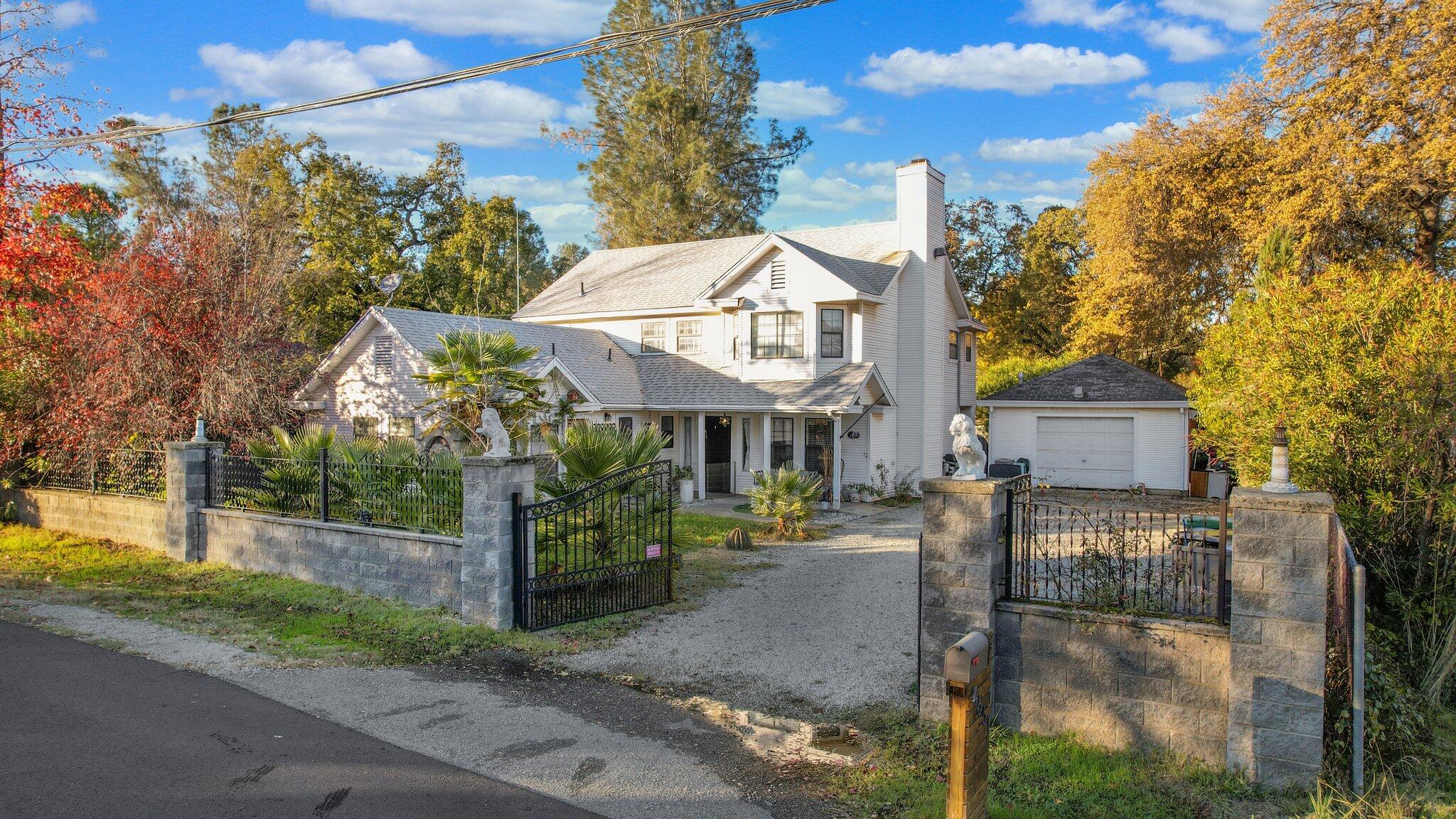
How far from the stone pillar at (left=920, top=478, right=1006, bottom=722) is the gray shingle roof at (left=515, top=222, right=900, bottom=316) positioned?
1562 cm

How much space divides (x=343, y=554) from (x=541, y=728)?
18.7 ft

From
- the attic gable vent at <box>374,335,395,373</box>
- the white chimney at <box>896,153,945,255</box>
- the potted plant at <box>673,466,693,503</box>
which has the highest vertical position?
the white chimney at <box>896,153,945,255</box>

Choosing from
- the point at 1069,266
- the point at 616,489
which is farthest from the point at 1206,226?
the point at 616,489

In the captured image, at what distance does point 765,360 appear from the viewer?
73.8 feet

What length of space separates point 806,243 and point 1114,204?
9232 millimetres

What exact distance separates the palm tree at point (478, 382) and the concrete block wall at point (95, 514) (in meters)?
5.29

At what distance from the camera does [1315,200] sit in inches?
788

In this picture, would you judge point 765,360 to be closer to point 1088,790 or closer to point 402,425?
point 402,425

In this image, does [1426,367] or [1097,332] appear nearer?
[1426,367]

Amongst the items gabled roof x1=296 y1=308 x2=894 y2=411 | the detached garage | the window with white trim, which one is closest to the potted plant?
gabled roof x1=296 y1=308 x2=894 y2=411

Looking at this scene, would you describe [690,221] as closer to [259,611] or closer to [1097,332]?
[1097,332]

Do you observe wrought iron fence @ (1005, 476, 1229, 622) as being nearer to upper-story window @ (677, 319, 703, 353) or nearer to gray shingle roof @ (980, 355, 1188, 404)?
upper-story window @ (677, 319, 703, 353)

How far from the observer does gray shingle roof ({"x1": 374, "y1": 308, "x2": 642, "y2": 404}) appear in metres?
20.8

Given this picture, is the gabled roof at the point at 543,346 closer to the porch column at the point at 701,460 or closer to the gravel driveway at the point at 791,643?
the porch column at the point at 701,460
